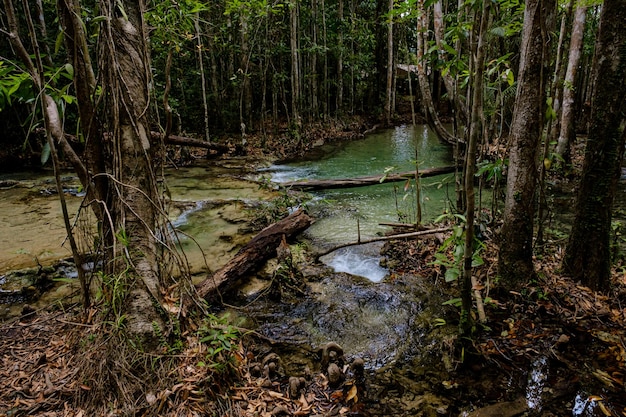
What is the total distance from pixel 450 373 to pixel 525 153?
7.72 feet

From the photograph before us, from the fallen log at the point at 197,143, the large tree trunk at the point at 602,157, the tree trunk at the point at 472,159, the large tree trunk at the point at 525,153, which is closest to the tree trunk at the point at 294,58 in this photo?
the fallen log at the point at 197,143

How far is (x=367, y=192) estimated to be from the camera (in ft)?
32.0

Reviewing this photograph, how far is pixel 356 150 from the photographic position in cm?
1609

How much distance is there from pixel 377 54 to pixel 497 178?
Answer: 71.4ft

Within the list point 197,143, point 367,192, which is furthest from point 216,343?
point 197,143

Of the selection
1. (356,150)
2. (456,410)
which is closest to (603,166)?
(456,410)

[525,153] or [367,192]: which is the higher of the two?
[525,153]

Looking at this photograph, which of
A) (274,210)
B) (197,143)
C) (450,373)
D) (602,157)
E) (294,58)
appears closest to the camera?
(450,373)

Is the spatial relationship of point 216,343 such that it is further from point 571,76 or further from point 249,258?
point 571,76

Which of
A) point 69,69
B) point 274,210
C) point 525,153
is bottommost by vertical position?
point 274,210

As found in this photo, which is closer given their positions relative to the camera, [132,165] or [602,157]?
[132,165]

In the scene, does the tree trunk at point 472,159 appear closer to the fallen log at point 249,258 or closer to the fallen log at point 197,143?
the fallen log at point 249,258

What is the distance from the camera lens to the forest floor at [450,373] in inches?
97.7

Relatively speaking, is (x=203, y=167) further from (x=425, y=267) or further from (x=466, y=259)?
(x=466, y=259)
